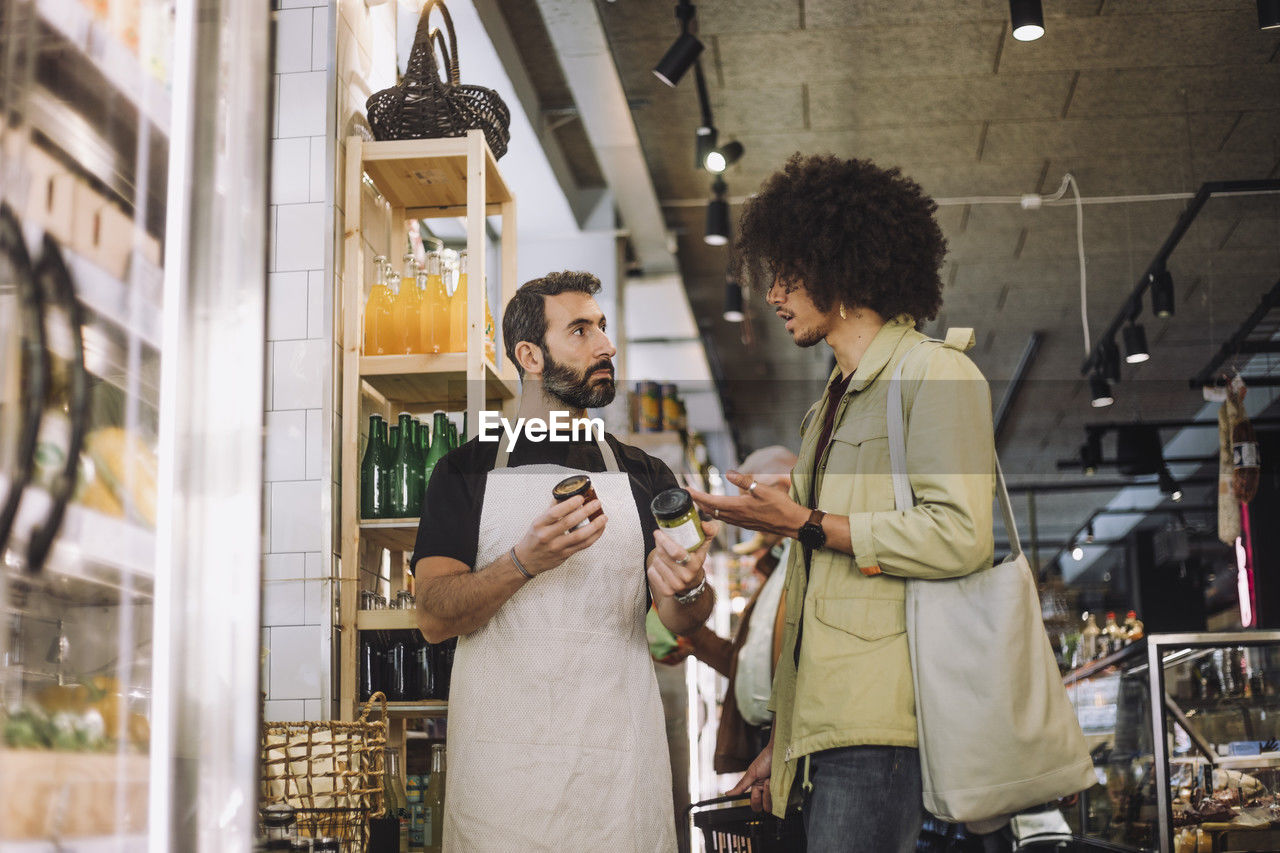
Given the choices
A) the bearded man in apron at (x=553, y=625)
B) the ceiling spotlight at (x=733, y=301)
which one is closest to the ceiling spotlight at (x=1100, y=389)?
the ceiling spotlight at (x=733, y=301)

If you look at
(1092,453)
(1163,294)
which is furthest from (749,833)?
(1092,453)

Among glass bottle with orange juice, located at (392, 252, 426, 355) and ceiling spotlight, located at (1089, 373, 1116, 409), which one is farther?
ceiling spotlight, located at (1089, 373, 1116, 409)

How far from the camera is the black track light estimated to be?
791cm

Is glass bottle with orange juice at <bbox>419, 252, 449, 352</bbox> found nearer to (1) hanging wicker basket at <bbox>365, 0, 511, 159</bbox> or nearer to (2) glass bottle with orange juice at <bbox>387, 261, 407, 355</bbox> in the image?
(2) glass bottle with orange juice at <bbox>387, 261, 407, 355</bbox>

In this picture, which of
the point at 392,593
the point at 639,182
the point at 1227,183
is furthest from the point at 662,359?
the point at 392,593

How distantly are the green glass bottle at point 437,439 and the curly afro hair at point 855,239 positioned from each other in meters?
1.25

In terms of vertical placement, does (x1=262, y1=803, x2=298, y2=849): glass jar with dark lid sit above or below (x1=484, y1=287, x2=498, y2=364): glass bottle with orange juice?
below

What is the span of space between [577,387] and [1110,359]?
6246mm

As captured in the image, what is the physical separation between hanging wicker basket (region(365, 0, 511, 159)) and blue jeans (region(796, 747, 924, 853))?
1908 millimetres

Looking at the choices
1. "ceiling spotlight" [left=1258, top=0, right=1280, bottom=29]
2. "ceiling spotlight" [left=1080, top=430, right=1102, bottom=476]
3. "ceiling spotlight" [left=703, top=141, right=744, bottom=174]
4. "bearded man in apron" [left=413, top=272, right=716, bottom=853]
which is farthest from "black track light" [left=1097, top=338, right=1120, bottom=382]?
"bearded man in apron" [left=413, top=272, right=716, bottom=853]

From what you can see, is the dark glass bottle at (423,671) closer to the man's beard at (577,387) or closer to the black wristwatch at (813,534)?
the man's beard at (577,387)

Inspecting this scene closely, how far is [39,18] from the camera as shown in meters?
1.13

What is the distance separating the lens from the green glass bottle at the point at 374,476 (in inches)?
123

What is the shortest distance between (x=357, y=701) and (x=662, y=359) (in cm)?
591
